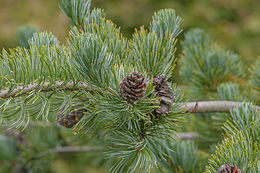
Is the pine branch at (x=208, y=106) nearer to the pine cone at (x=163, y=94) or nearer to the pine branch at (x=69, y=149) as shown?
the pine cone at (x=163, y=94)

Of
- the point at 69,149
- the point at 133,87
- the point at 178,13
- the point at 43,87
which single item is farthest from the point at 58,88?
the point at 178,13

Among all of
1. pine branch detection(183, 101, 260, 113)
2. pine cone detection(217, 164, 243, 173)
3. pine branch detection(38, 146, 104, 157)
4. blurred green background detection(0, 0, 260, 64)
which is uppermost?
blurred green background detection(0, 0, 260, 64)

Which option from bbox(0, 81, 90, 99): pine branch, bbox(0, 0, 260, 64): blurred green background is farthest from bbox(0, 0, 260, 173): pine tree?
bbox(0, 0, 260, 64): blurred green background

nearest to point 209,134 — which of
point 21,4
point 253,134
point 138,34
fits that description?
point 253,134

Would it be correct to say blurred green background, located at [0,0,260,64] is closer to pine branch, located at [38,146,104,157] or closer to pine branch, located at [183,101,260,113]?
pine branch, located at [38,146,104,157]

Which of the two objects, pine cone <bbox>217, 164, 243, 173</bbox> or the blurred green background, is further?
the blurred green background

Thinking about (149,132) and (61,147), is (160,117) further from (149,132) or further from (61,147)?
(61,147)

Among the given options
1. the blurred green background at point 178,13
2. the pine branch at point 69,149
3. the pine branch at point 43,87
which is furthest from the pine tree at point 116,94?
the blurred green background at point 178,13
